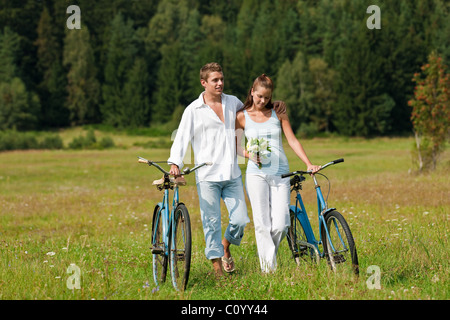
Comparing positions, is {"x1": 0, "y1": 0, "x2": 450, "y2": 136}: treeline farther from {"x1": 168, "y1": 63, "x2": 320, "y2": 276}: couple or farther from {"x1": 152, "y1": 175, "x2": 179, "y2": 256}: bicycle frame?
{"x1": 152, "y1": 175, "x2": 179, "y2": 256}: bicycle frame

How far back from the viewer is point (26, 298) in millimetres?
5043

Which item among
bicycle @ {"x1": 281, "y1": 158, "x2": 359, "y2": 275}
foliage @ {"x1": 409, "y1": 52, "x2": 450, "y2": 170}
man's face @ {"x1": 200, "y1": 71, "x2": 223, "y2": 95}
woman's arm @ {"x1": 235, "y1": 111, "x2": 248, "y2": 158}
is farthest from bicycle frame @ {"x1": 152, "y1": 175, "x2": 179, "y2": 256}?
foliage @ {"x1": 409, "y1": 52, "x2": 450, "y2": 170}

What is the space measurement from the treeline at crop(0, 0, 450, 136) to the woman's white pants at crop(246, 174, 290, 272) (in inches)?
2192

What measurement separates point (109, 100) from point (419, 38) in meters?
42.8

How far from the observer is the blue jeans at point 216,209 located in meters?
5.89

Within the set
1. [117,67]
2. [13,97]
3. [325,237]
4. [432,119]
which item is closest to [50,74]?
[117,67]

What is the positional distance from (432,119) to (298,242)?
16476mm

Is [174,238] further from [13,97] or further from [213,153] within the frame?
[13,97]

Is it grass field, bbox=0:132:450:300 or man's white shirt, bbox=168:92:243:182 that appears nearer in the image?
grass field, bbox=0:132:450:300

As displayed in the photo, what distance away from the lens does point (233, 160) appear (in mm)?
5930

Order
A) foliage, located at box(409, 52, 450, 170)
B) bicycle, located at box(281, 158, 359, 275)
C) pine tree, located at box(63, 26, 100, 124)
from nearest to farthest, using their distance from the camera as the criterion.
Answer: bicycle, located at box(281, 158, 359, 275), foliage, located at box(409, 52, 450, 170), pine tree, located at box(63, 26, 100, 124)

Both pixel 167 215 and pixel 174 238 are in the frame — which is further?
pixel 167 215

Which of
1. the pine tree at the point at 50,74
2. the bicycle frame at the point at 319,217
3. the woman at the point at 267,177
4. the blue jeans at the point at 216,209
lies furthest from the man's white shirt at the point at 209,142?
the pine tree at the point at 50,74

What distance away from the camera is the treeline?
69875 millimetres
